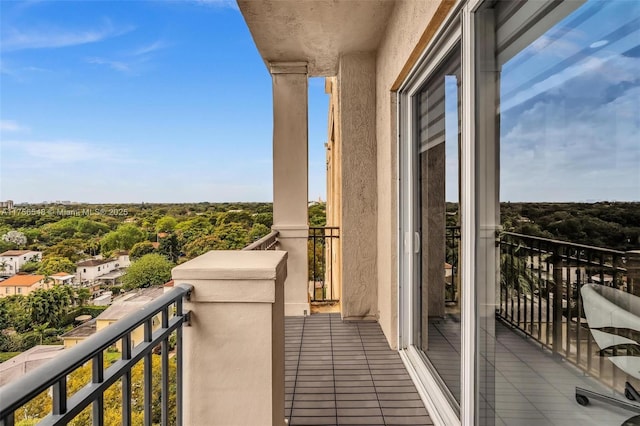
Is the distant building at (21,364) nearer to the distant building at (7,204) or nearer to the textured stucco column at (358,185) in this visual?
the distant building at (7,204)

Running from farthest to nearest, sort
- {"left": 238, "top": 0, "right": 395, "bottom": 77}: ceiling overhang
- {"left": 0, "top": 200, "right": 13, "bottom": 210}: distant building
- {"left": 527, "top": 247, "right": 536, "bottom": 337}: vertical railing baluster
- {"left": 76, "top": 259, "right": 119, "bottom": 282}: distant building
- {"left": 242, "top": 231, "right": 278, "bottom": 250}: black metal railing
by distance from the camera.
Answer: {"left": 238, "top": 0, "right": 395, "bottom": 77}: ceiling overhang < {"left": 242, "top": 231, "right": 278, "bottom": 250}: black metal railing < {"left": 76, "top": 259, "right": 119, "bottom": 282}: distant building < {"left": 0, "top": 200, "right": 13, "bottom": 210}: distant building < {"left": 527, "top": 247, "right": 536, "bottom": 337}: vertical railing baluster

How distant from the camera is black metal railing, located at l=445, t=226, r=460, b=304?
1.85 m

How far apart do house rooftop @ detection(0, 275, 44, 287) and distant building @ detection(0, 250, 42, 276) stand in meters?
0.02

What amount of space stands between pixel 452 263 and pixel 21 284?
6.09ft

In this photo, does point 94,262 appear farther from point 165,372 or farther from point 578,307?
point 578,307

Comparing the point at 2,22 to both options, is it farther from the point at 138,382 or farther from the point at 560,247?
the point at 560,247

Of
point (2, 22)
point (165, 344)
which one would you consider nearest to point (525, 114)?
point (165, 344)

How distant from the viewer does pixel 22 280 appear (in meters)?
1.34

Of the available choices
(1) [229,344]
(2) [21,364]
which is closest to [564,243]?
(1) [229,344]

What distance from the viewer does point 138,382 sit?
4.39 feet

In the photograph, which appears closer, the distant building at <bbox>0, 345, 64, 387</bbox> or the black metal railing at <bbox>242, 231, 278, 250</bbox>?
the distant building at <bbox>0, 345, 64, 387</bbox>

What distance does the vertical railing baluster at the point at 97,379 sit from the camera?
0.80 metres

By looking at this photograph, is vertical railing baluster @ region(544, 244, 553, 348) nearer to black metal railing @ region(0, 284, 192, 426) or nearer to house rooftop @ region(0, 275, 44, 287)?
black metal railing @ region(0, 284, 192, 426)

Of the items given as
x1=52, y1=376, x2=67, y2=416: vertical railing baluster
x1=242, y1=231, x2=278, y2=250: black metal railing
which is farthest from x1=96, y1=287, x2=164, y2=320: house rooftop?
x1=242, y1=231, x2=278, y2=250: black metal railing
